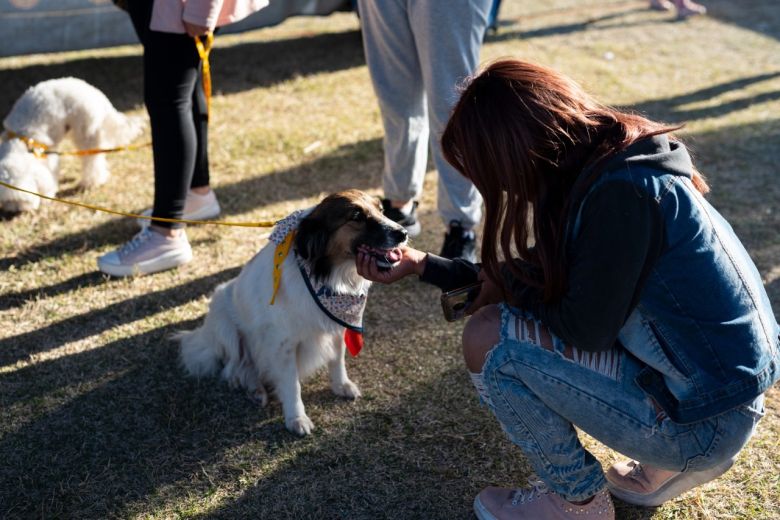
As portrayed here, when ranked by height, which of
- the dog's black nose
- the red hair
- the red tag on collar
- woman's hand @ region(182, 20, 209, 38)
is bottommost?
the red tag on collar

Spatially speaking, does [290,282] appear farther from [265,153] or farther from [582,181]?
[265,153]

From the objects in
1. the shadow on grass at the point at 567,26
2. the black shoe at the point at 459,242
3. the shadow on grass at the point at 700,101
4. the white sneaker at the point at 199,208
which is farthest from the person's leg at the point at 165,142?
the shadow on grass at the point at 567,26

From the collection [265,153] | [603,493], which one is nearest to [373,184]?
[265,153]

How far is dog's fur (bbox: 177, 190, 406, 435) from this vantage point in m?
2.62

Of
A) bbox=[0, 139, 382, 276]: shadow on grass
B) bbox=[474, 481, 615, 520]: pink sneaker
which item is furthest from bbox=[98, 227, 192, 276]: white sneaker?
bbox=[474, 481, 615, 520]: pink sneaker

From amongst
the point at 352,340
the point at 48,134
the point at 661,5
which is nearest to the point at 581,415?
the point at 352,340

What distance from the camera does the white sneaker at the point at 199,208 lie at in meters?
4.22

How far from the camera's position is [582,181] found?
1.88 meters

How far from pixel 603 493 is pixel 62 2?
5534 millimetres

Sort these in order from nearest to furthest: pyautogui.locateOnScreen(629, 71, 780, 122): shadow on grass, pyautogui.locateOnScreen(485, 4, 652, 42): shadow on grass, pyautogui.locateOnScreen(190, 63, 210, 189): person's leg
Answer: pyautogui.locateOnScreen(190, 63, 210, 189): person's leg → pyautogui.locateOnScreen(629, 71, 780, 122): shadow on grass → pyautogui.locateOnScreen(485, 4, 652, 42): shadow on grass

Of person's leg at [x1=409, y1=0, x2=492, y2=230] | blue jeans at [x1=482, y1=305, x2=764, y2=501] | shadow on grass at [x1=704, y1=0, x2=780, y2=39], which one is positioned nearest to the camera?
blue jeans at [x1=482, y1=305, x2=764, y2=501]

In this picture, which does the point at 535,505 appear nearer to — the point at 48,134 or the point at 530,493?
the point at 530,493

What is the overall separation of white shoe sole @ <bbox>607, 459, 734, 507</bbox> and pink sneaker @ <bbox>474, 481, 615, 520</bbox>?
Result: 109mm

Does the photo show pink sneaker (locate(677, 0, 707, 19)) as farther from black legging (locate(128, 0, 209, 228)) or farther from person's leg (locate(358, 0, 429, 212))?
black legging (locate(128, 0, 209, 228))
